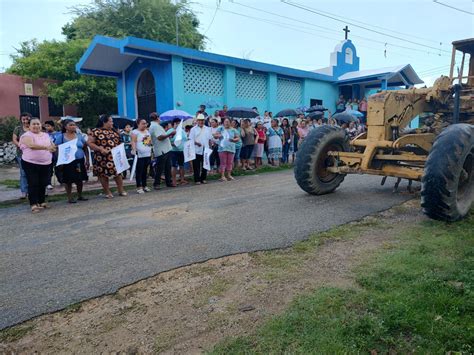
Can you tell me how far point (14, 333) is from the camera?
8.87ft

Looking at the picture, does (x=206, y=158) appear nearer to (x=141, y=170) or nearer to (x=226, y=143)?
(x=226, y=143)

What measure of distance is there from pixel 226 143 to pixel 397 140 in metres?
4.56

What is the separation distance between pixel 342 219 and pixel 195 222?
207 centimetres

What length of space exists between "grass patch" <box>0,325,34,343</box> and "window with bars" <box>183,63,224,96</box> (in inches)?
465

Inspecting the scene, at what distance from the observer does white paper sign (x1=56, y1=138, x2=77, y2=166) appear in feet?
23.1

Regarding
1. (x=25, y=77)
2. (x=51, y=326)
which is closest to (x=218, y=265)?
(x=51, y=326)

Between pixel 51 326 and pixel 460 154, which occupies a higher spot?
pixel 460 154

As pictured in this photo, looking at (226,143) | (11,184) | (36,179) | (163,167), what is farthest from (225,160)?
(11,184)

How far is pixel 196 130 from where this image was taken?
9328mm

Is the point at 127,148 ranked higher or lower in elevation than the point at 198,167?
higher

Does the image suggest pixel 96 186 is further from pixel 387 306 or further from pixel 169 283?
pixel 387 306

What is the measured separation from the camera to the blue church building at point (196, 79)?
13320mm

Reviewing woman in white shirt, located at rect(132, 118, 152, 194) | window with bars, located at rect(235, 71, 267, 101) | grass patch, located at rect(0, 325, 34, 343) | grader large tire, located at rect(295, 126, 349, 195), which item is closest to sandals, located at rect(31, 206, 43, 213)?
woman in white shirt, located at rect(132, 118, 152, 194)

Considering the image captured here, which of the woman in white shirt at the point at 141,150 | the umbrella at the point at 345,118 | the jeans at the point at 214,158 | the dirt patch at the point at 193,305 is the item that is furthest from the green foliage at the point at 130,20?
the dirt patch at the point at 193,305
